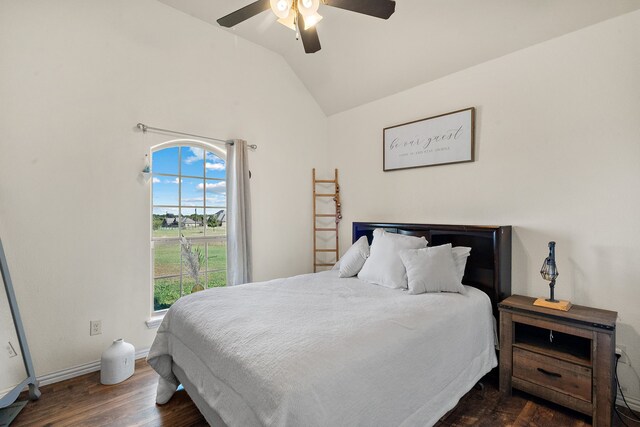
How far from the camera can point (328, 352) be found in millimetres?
1271

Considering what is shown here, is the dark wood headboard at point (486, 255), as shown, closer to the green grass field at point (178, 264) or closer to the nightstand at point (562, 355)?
the nightstand at point (562, 355)

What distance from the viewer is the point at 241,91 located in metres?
3.41

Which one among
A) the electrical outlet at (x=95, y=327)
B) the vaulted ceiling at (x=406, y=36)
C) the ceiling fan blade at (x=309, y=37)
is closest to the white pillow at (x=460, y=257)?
the vaulted ceiling at (x=406, y=36)

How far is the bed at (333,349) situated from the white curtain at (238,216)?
0.80 metres

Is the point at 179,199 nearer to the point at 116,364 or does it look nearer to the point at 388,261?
the point at 116,364

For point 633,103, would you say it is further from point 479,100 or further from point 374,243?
point 374,243

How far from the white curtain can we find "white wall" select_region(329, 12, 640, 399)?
1932 mm

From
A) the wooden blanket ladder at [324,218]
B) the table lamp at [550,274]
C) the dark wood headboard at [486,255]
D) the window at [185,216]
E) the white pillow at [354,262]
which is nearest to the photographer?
the table lamp at [550,274]

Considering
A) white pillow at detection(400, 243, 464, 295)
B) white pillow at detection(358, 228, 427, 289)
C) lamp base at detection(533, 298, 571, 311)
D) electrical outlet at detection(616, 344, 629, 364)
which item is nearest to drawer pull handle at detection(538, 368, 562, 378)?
lamp base at detection(533, 298, 571, 311)

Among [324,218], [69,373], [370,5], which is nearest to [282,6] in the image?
[370,5]

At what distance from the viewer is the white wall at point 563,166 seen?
2.04 metres

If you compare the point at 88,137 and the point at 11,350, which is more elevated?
the point at 88,137

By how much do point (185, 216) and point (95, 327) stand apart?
4.01 ft

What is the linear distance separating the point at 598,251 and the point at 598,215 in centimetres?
26
